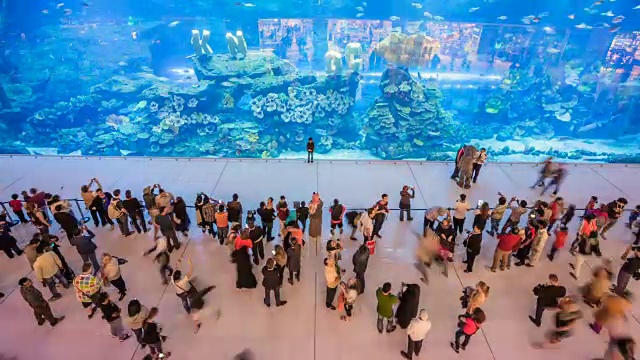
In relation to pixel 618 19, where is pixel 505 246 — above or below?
below

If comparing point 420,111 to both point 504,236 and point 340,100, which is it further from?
point 504,236

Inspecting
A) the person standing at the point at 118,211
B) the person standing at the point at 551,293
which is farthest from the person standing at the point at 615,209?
the person standing at the point at 118,211

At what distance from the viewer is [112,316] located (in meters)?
4.57

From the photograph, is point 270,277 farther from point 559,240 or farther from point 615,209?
point 615,209

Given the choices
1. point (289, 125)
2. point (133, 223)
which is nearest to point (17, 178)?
point (133, 223)

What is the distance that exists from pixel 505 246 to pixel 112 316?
6034 mm

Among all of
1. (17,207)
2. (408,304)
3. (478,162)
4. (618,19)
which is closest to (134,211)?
(17,207)

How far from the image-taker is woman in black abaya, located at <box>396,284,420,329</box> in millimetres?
4457

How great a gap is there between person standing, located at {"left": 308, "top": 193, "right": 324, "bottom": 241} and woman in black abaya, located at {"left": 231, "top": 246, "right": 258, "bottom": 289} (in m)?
1.51

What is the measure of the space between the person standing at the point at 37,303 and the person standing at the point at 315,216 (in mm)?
4196

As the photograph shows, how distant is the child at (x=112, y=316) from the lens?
176 inches

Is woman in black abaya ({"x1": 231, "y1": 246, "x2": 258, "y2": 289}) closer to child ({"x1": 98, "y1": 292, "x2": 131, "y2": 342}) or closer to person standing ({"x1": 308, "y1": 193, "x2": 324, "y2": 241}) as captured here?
person standing ({"x1": 308, "y1": 193, "x2": 324, "y2": 241})

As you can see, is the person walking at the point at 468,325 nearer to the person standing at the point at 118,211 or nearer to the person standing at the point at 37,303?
the person standing at the point at 37,303

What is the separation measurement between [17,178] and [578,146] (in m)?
24.3
